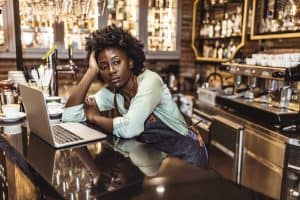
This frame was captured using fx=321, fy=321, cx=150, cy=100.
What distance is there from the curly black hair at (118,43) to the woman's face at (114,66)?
0.10ft

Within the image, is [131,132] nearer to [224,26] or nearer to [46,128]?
[46,128]

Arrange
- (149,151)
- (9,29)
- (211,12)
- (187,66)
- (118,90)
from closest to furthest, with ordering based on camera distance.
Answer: (149,151) → (118,90) → (9,29) → (211,12) → (187,66)

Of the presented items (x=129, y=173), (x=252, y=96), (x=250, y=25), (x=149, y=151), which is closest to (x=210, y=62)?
(x=250, y=25)

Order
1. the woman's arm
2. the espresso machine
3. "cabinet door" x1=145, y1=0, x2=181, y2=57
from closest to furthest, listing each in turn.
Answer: the woman's arm, the espresso machine, "cabinet door" x1=145, y1=0, x2=181, y2=57

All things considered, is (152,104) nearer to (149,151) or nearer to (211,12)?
(149,151)

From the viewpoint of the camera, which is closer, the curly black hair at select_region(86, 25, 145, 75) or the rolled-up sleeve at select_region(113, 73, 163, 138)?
the rolled-up sleeve at select_region(113, 73, 163, 138)

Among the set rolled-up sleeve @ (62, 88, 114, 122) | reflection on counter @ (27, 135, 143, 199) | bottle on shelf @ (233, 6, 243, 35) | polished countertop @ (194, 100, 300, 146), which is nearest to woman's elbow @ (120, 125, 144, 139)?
reflection on counter @ (27, 135, 143, 199)

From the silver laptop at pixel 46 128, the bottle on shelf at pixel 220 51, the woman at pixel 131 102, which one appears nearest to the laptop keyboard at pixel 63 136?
the silver laptop at pixel 46 128

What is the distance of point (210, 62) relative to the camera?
4047 mm

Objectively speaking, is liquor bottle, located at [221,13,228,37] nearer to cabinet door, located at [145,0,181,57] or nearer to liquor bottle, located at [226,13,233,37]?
liquor bottle, located at [226,13,233,37]

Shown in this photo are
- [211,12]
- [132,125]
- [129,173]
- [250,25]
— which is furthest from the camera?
[211,12]

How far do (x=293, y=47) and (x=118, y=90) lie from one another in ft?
5.58

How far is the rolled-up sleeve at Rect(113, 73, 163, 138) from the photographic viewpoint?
1.44 metres

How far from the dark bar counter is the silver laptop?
1.7 inches
